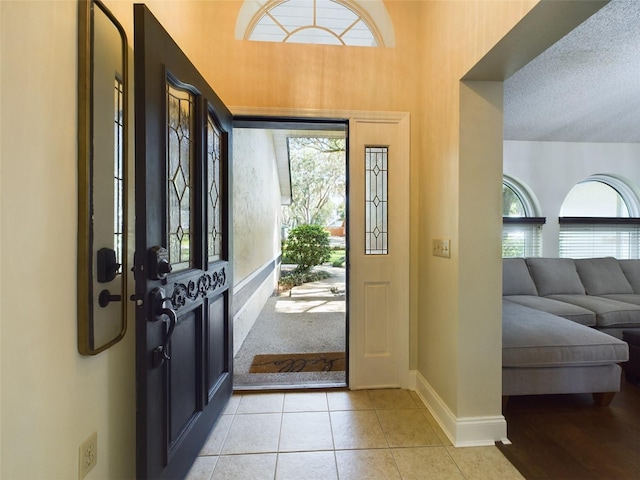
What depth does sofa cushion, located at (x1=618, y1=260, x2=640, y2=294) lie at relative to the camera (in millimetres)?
3506

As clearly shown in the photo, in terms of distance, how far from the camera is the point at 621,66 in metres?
2.37

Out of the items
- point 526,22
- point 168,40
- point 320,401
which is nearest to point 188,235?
point 168,40

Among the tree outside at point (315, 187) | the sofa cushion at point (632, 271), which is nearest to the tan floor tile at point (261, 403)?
the sofa cushion at point (632, 271)

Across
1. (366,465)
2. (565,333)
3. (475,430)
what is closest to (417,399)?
(475,430)

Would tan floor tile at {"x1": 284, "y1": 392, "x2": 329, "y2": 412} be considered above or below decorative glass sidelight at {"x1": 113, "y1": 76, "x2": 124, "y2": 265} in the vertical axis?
below

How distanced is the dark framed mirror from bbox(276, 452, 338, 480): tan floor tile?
111cm

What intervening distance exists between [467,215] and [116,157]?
188 centimetres

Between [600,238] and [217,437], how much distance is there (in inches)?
228

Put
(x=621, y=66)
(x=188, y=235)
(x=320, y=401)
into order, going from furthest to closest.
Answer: (x=621, y=66) → (x=320, y=401) → (x=188, y=235)

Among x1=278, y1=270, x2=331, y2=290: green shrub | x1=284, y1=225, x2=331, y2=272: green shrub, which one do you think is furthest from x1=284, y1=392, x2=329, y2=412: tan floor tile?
x1=284, y1=225, x2=331, y2=272: green shrub

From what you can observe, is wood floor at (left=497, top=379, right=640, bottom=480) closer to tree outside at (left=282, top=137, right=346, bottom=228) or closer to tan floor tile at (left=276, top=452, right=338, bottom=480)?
tan floor tile at (left=276, top=452, right=338, bottom=480)

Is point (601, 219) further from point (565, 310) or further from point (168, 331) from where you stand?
point (168, 331)

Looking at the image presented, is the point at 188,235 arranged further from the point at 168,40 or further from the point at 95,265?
the point at 168,40

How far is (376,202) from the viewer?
230cm
